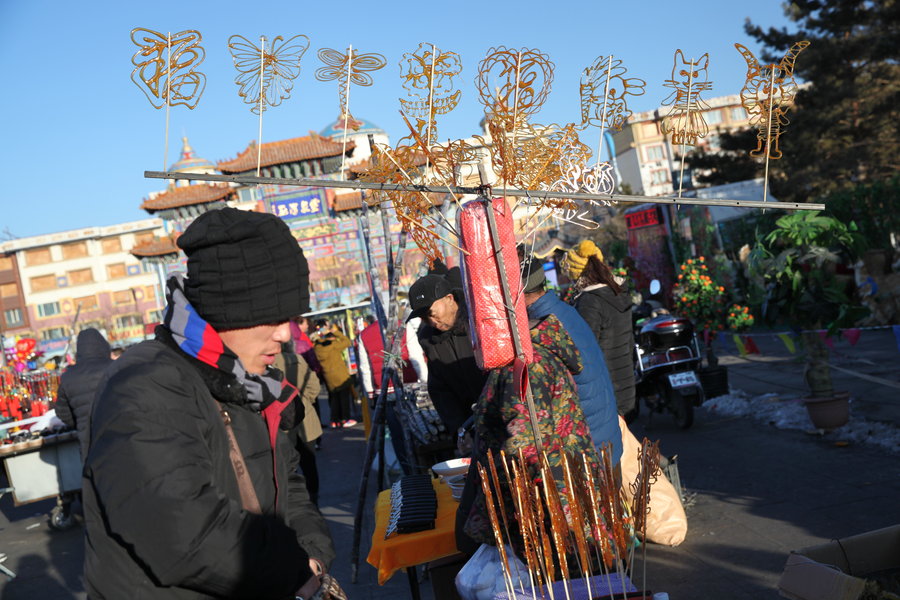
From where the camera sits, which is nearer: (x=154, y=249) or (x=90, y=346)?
(x=90, y=346)

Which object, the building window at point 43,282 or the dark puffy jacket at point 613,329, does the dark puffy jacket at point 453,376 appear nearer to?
the dark puffy jacket at point 613,329

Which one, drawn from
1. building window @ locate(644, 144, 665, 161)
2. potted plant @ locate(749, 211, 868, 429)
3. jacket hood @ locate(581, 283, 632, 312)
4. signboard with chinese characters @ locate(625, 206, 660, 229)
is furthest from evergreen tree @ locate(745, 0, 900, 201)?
building window @ locate(644, 144, 665, 161)

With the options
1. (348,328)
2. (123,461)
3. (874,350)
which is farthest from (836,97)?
(123,461)

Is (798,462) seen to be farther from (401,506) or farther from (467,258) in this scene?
(467,258)

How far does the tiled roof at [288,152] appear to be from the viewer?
35.6 m

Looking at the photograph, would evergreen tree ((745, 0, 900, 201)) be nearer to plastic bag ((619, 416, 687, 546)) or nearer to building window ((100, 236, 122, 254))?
plastic bag ((619, 416, 687, 546))

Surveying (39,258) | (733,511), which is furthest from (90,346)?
(39,258)

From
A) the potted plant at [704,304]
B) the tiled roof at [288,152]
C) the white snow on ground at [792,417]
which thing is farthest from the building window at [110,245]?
the potted plant at [704,304]

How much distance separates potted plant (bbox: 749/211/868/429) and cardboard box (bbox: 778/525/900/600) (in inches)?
183

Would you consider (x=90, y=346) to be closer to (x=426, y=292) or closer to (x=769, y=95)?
(x=426, y=292)

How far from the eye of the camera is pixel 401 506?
3.94 m

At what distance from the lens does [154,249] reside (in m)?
39.0

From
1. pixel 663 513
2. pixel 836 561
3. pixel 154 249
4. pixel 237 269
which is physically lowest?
pixel 663 513

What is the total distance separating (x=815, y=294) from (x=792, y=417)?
5.48 feet
